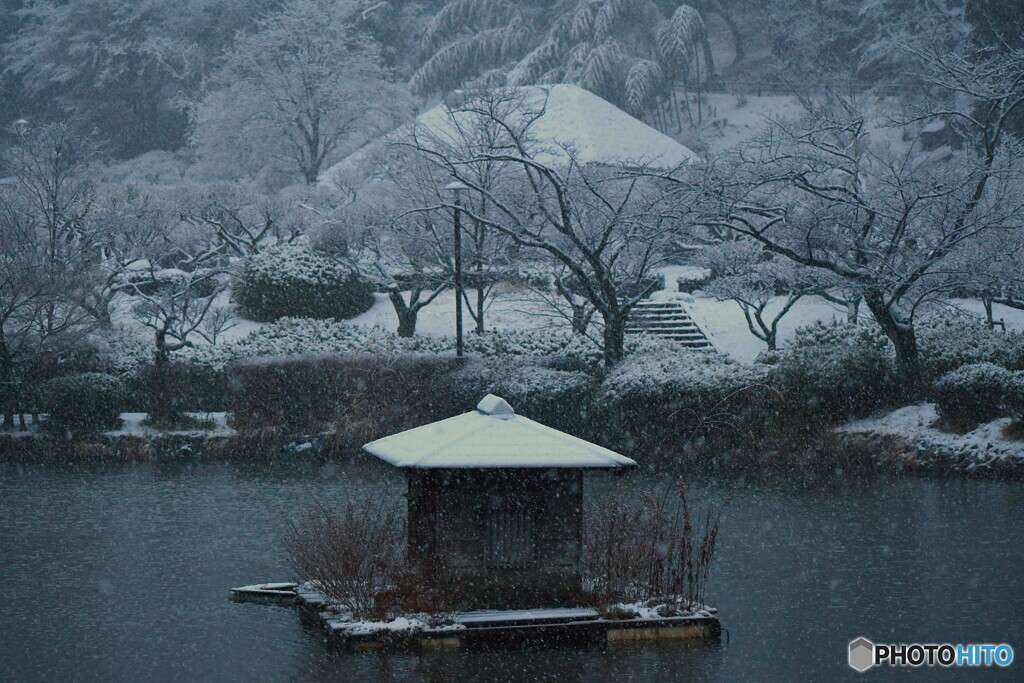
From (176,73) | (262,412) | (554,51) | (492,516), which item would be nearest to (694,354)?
(262,412)

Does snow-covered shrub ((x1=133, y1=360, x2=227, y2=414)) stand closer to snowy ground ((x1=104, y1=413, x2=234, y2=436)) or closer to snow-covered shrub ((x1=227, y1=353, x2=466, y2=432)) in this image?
snowy ground ((x1=104, y1=413, x2=234, y2=436))

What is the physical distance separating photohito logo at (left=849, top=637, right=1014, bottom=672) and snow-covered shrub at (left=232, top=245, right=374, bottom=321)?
20984 millimetres

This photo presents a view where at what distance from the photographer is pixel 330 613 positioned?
8500mm

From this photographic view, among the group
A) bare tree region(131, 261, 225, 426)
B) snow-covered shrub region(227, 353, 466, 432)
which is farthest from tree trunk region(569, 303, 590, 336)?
bare tree region(131, 261, 225, 426)

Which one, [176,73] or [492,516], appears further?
[176,73]

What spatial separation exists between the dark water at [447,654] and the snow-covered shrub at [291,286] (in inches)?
454

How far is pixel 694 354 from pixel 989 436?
5.38 meters

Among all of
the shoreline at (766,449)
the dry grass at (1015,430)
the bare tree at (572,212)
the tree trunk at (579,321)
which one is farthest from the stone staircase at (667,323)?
the dry grass at (1015,430)

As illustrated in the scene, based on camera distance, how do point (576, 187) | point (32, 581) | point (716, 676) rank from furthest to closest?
point (576, 187), point (32, 581), point (716, 676)

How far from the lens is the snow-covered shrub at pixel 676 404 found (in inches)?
708

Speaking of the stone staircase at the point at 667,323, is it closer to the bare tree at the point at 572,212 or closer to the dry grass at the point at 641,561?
the bare tree at the point at 572,212

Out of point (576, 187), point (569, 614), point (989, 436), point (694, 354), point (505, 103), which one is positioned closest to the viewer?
point (569, 614)

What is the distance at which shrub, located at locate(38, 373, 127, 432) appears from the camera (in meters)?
19.5

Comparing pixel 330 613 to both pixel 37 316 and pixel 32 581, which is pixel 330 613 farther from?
pixel 37 316
